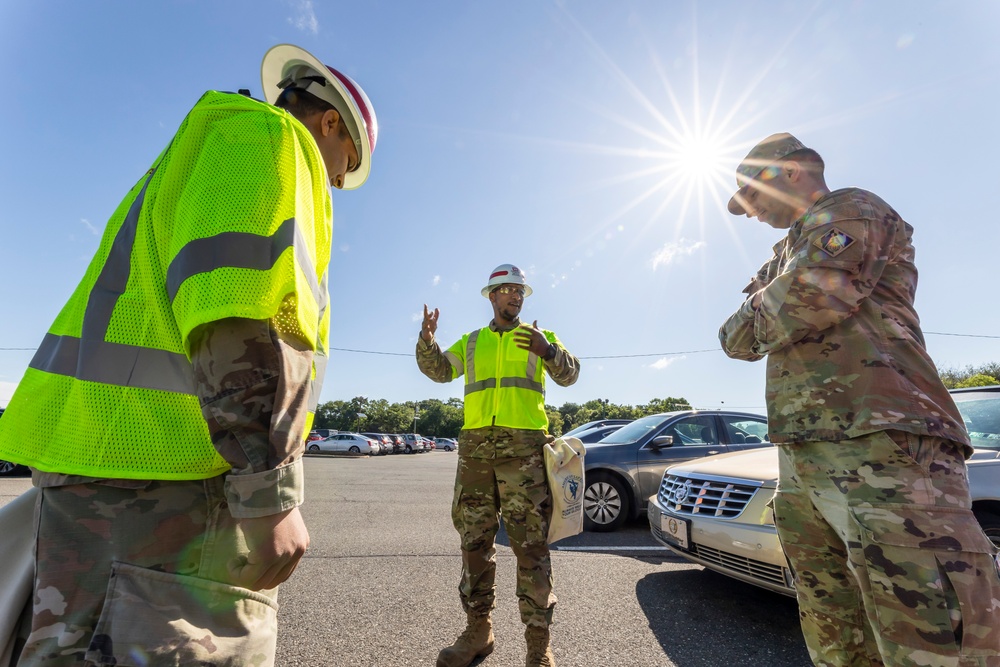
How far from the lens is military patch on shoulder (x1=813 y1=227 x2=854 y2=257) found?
5.50ft

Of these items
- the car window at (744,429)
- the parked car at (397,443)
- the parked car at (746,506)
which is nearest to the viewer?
the parked car at (746,506)

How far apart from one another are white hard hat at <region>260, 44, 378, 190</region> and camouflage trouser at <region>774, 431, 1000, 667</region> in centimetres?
177

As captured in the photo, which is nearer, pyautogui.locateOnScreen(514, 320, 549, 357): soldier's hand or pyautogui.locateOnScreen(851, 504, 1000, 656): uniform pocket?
pyautogui.locateOnScreen(851, 504, 1000, 656): uniform pocket

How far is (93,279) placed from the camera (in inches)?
40.2

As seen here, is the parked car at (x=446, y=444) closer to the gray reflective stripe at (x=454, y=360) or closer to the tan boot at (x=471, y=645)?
the gray reflective stripe at (x=454, y=360)

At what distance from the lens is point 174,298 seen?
900mm

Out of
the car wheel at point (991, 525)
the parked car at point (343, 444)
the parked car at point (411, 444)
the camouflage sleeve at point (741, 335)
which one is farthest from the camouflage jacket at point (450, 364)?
the parked car at point (411, 444)

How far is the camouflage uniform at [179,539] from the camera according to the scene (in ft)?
2.66

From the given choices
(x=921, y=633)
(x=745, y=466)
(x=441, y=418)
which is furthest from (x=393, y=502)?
(x=441, y=418)

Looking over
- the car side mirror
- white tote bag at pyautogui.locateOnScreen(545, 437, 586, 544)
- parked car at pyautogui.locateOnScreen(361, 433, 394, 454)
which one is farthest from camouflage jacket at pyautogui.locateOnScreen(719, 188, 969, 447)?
parked car at pyautogui.locateOnScreen(361, 433, 394, 454)

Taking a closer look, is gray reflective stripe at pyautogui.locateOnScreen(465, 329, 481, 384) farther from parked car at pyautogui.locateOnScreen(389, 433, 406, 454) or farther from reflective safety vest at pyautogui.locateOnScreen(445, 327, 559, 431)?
parked car at pyautogui.locateOnScreen(389, 433, 406, 454)

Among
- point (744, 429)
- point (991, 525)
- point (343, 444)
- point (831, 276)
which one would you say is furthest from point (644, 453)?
point (343, 444)

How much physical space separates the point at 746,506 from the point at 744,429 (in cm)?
385

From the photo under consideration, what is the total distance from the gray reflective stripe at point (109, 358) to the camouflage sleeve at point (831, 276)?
178 cm
